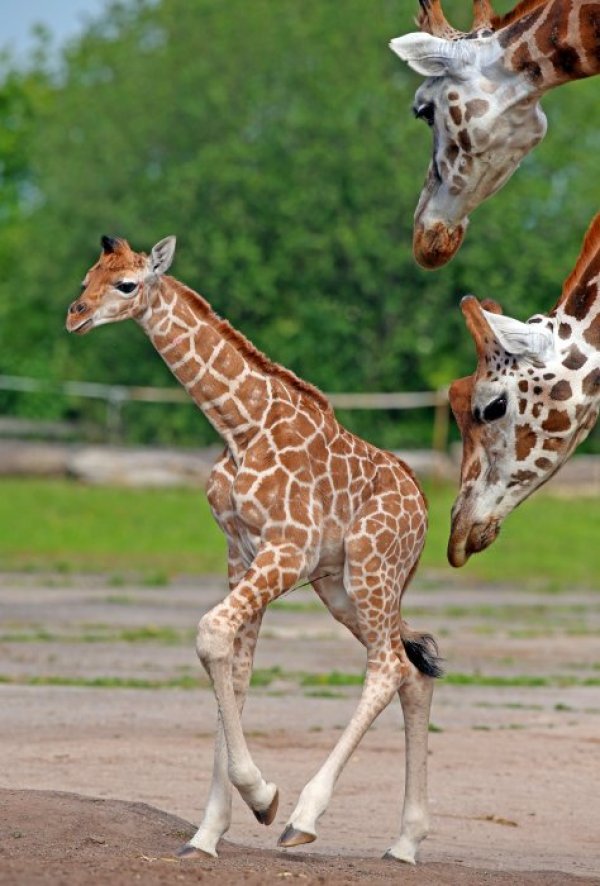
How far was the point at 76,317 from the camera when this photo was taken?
25.9 ft

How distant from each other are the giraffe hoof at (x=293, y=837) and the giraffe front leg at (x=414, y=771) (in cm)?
52

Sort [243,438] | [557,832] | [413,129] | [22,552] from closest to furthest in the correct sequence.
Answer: [243,438], [557,832], [22,552], [413,129]

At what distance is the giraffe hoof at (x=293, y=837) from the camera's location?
745 cm

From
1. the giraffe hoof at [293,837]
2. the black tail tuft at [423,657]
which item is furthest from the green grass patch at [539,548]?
the giraffe hoof at [293,837]

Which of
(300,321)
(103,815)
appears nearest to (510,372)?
(103,815)

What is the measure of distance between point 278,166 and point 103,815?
112 ft

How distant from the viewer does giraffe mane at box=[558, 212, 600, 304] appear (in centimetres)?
740

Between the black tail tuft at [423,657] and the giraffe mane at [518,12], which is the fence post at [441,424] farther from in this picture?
the giraffe mane at [518,12]

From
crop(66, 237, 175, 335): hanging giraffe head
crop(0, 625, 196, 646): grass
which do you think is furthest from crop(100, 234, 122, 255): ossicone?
crop(0, 625, 196, 646): grass

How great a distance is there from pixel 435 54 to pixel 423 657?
2.42m

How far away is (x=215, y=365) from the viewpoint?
7.98 metres

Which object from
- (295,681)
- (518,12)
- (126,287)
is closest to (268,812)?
(126,287)

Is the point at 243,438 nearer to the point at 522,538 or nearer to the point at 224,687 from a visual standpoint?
the point at 224,687

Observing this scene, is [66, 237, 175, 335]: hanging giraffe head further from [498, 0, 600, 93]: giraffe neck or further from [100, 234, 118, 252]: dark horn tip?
[498, 0, 600, 93]: giraffe neck
